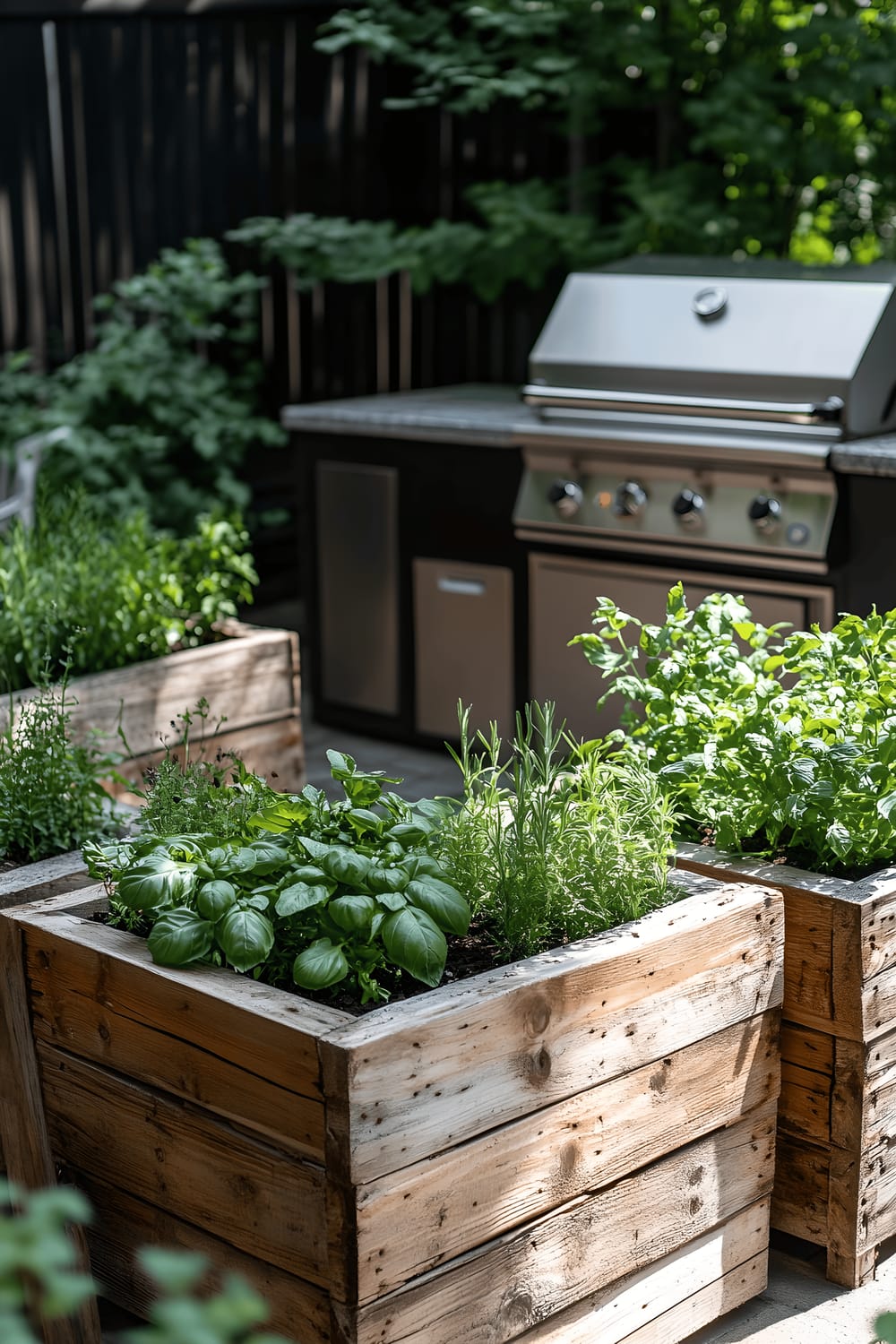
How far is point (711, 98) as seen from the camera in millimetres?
5223

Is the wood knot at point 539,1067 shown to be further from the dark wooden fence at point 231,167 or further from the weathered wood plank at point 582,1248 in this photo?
the dark wooden fence at point 231,167

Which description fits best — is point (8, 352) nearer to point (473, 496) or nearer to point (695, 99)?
point (473, 496)

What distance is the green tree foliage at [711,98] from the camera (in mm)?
5066

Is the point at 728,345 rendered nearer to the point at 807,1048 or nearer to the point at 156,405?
the point at 156,405

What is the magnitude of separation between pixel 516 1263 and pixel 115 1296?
615mm

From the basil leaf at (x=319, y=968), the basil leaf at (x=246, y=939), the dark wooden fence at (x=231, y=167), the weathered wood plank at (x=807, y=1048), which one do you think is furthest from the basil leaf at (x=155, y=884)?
the dark wooden fence at (x=231, y=167)

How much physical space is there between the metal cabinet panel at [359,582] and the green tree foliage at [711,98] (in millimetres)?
1245

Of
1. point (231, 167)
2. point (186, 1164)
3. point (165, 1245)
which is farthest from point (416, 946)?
point (231, 167)

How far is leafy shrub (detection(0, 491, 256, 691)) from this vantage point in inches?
126

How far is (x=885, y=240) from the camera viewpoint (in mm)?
5457

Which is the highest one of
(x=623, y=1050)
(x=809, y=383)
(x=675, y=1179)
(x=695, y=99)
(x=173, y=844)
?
(x=695, y=99)

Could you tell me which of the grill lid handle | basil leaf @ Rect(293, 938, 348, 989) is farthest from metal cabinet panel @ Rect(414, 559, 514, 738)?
basil leaf @ Rect(293, 938, 348, 989)

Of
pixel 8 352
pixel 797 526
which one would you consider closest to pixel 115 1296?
pixel 797 526

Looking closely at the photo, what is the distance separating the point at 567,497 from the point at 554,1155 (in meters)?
2.74
